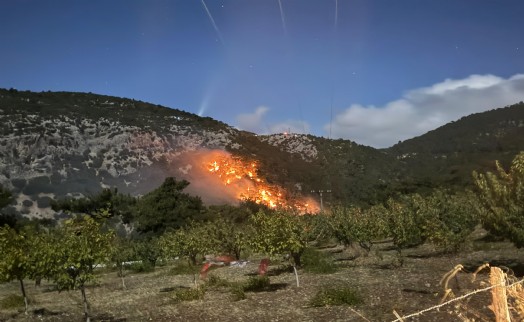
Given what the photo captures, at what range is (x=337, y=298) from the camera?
22328mm

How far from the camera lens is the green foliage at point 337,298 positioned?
22.0m

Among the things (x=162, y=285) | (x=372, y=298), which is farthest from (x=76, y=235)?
(x=162, y=285)

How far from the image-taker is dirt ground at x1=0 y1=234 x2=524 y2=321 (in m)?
20.3

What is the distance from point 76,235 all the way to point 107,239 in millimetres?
1377

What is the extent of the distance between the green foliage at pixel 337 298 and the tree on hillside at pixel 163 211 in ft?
167

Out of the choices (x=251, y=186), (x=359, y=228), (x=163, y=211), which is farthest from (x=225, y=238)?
(x=251, y=186)

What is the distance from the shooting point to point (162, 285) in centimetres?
3678

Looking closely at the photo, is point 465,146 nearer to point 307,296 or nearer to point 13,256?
point 307,296

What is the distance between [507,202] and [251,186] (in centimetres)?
9469

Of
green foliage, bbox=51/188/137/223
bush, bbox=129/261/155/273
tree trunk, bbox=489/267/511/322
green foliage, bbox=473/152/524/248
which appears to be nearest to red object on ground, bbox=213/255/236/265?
bush, bbox=129/261/155/273

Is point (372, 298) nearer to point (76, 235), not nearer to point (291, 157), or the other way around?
point (76, 235)

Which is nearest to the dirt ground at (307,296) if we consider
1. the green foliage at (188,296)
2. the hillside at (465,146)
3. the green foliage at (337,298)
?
the green foliage at (188,296)

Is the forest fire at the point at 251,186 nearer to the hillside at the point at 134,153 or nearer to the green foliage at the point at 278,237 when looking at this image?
the hillside at the point at 134,153

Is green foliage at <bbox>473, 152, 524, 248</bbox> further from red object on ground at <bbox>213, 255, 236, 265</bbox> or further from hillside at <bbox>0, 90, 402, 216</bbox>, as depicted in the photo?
hillside at <bbox>0, 90, 402, 216</bbox>
